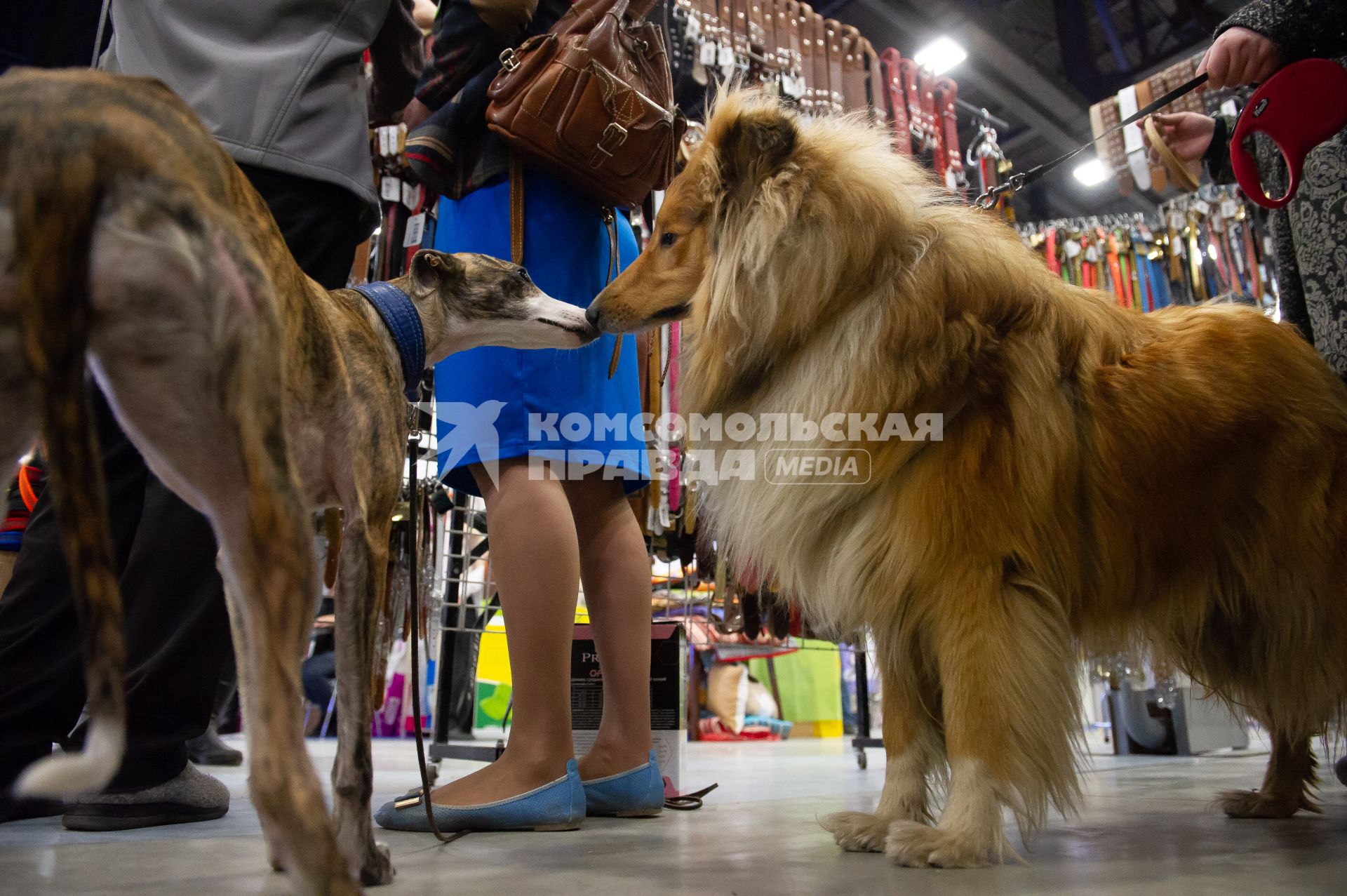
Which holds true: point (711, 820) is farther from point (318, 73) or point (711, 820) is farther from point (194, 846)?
point (318, 73)

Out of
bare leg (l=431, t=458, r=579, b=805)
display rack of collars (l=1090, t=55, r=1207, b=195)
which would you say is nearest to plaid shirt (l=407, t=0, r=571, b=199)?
bare leg (l=431, t=458, r=579, b=805)

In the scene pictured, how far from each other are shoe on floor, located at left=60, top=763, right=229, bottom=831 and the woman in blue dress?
0.44 m

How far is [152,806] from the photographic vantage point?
5.91ft

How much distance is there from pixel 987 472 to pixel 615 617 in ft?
3.18

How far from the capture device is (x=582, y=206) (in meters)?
2.16

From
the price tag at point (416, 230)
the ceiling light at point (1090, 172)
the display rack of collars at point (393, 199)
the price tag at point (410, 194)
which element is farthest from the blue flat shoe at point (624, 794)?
the ceiling light at point (1090, 172)

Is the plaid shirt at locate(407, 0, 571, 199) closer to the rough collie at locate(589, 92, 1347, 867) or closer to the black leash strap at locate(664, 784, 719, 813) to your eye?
the rough collie at locate(589, 92, 1347, 867)

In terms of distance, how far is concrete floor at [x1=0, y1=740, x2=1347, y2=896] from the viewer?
1.23 meters

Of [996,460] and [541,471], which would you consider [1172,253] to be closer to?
[996,460]

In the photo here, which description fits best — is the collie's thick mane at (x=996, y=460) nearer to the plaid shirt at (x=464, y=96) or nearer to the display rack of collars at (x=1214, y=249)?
the plaid shirt at (x=464, y=96)

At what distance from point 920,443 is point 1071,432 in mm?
298

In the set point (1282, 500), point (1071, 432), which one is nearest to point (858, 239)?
point (1071, 432)

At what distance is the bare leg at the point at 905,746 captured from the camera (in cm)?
164

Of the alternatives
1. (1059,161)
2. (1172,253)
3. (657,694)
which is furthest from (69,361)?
(1172,253)
